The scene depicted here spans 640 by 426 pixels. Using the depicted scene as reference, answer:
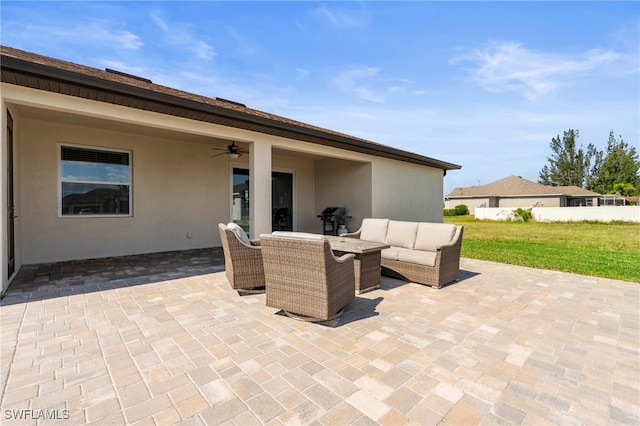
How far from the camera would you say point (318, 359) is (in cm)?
256

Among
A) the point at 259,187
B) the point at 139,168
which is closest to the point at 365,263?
the point at 259,187

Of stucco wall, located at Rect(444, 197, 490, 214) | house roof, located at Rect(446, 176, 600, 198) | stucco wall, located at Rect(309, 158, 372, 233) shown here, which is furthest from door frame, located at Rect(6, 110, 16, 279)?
stucco wall, located at Rect(444, 197, 490, 214)

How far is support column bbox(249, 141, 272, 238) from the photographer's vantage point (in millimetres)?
6496

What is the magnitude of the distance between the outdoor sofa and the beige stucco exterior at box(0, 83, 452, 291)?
111 inches

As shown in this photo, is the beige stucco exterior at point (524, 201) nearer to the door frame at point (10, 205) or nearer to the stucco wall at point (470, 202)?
the stucco wall at point (470, 202)

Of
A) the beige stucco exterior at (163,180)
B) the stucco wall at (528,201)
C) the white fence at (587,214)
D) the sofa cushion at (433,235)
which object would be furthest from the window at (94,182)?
the stucco wall at (528,201)

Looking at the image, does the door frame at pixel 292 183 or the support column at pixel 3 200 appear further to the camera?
the door frame at pixel 292 183

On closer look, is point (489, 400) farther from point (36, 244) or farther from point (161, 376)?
point (36, 244)

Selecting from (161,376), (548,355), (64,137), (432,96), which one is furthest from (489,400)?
(432,96)

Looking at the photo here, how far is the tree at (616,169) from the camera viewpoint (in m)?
36.3

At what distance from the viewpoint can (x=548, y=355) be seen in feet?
8.85

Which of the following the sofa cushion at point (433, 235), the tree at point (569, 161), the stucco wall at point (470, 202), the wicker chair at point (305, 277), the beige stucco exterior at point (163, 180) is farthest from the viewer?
the tree at point (569, 161)

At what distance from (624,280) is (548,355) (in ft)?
16.0

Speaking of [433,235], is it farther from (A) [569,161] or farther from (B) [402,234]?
(A) [569,161]
